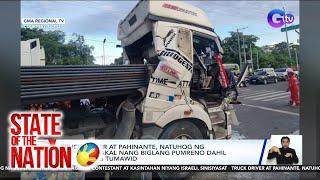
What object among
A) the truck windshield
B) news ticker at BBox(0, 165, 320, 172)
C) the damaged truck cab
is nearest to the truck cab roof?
the damaged truck cab

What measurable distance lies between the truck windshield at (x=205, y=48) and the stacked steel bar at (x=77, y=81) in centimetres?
58

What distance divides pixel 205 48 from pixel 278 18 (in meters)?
0.73

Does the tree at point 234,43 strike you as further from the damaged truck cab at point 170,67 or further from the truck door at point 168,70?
the truck door at point 168,70

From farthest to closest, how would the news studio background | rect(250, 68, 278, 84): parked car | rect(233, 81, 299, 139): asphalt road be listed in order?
rect(250, 68, 278, 84): parked car, rect(233, 81, 299, 139): asphalt road, the news studio background

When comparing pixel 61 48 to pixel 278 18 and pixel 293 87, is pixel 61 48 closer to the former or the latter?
pixel 278 18

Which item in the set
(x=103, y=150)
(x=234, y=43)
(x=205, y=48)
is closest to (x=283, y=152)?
(x=234, y=43)

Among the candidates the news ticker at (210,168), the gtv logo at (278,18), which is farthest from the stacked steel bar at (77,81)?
the gtv logo at (278,18)

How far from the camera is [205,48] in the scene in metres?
3.75

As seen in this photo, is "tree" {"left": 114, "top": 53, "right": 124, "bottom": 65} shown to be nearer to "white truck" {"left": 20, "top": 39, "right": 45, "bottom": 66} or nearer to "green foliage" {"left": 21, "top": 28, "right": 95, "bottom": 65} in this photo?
"green foliage" {"left": 21, "top": 28, "right": 95, "bottom": 65}

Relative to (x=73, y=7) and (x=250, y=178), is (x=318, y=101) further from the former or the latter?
(x=73, y=7)

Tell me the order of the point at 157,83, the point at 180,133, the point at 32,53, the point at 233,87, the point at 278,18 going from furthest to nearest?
the point at 233,87 → the point at 180,133 → the point at 157,83 → the point at 278,18 → the point at 32,53

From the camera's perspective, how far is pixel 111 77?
11.4 ft

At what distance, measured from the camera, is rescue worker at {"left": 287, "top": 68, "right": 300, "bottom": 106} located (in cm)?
351

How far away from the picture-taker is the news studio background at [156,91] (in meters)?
3.34
